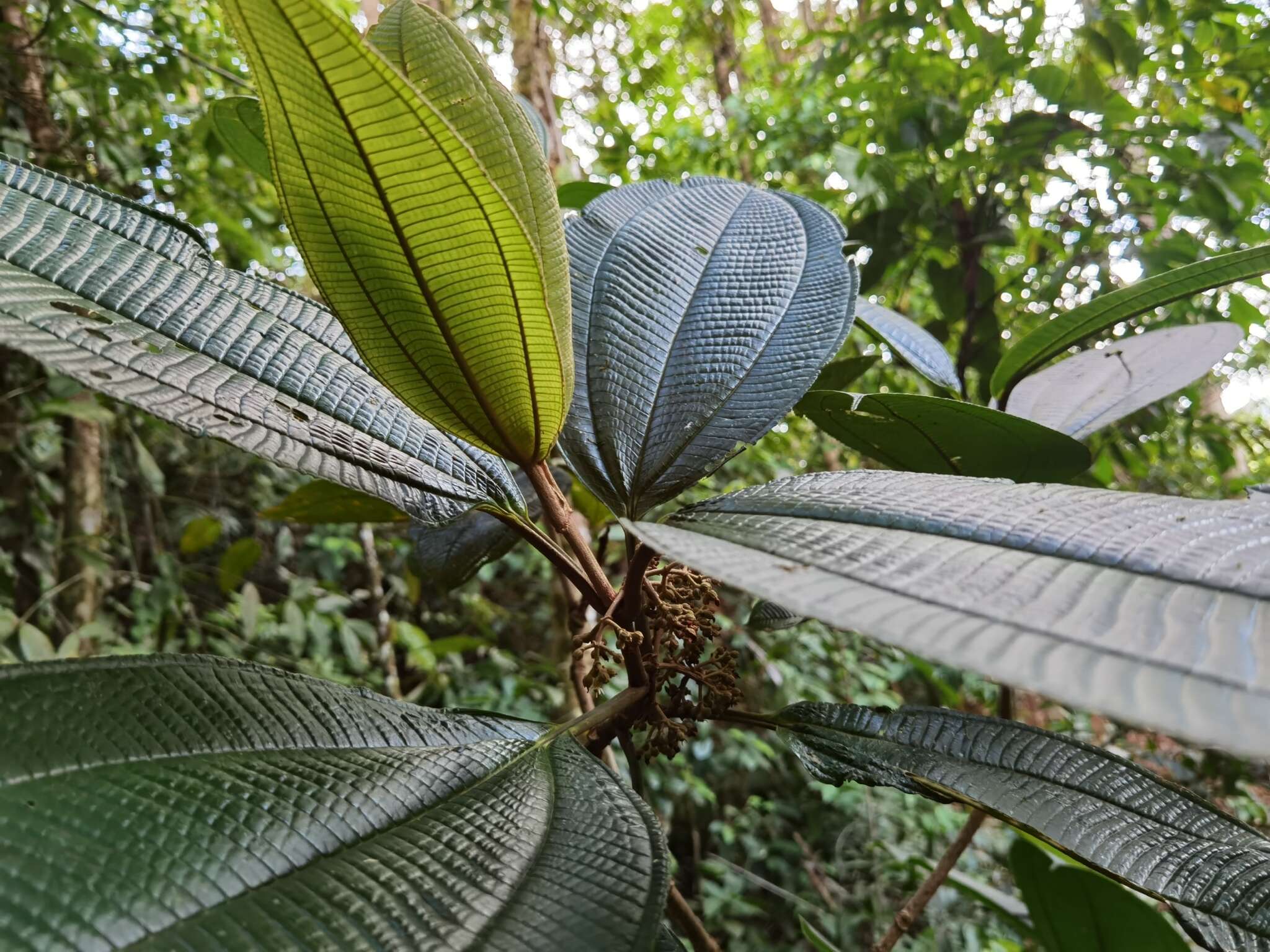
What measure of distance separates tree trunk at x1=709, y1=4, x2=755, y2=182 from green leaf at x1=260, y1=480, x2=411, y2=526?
2.47m

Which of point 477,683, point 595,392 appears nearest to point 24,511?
point 477,683

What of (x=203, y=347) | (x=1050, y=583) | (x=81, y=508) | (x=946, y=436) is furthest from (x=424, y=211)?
(x=81, y=508)

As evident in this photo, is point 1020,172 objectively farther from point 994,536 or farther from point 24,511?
point 24,511

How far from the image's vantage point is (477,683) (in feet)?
7.32

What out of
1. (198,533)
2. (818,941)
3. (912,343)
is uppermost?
(912,343)

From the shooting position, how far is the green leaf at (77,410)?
1.24 meters

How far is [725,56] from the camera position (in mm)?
3998

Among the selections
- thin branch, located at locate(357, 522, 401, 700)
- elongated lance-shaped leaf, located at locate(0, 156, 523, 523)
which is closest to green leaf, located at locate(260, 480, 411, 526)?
elongated lance-shaped leaf, located at locate(0, 156, 523, 523)

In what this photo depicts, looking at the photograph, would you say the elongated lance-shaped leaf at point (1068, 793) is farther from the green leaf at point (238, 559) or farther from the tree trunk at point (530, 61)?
the tree trunk at point (530, 61)

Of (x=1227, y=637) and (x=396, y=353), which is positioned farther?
(x=396, y=353)

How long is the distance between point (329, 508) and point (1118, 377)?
2.30 feet

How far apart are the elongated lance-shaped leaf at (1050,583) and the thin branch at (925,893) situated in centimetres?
40

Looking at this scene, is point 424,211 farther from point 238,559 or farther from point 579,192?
point 238,559

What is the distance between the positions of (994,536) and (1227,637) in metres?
0.07
